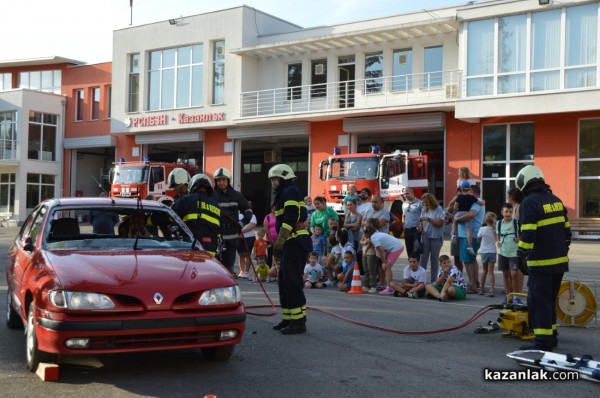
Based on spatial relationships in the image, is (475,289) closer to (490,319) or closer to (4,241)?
(490,319)

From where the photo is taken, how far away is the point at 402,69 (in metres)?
27.3

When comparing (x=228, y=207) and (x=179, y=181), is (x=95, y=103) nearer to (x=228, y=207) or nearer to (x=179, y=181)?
(x=228, y=207)

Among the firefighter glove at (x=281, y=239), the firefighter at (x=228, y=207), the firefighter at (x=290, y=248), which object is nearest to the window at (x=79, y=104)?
the firefighter at (x=228, y=207)

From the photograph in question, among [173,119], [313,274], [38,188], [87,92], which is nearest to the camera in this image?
[313,274]

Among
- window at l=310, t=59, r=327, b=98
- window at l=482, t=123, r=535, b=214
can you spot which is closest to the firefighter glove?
window at l=482, t=123, r=535, b=214

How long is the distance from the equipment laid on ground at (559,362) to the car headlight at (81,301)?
370cm

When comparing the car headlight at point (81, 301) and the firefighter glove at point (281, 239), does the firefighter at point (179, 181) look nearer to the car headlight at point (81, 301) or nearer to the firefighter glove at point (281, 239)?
the firefighter glove at point (281, 239)

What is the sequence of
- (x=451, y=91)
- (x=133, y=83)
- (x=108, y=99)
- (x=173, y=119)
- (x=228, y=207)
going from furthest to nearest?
(x=108, y=99)
(x=133, y=83)
(x=173, y=119)
(x=451, y=91)
(x=228, y=207)

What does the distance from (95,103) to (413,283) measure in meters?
31.3

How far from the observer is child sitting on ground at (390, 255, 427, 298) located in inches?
439

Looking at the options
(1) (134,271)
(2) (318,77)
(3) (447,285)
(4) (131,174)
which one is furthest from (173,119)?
(1) (134,271)

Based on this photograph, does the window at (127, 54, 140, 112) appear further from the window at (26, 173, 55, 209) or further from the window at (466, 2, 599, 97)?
the window at (466, 2, 599, 97)

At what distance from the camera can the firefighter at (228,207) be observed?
10.0 metres

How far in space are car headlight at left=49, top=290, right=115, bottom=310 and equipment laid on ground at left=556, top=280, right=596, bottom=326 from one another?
5554mm
